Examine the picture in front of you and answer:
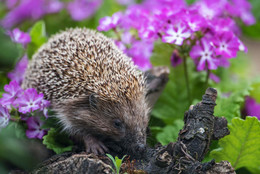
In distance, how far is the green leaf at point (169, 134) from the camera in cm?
424

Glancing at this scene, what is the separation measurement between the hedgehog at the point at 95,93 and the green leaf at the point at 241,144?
2.94ft

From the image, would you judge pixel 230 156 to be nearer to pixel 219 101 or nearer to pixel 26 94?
pixel 219 101

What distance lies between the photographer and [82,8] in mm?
7227

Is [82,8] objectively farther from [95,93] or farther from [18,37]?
[95,93]

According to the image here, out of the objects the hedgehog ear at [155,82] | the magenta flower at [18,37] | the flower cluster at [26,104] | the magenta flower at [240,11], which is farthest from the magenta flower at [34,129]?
the magenta flower at [240,11]

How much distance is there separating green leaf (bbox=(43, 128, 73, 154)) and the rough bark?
8.0 inches

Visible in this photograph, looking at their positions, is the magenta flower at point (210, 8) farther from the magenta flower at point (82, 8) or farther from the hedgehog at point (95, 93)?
the magenta flower at point (82, 8)

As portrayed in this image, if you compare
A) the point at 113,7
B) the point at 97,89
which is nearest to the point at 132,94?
the point at 97,89

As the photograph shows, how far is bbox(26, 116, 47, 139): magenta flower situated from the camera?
12.7 ft

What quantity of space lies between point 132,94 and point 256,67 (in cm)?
771

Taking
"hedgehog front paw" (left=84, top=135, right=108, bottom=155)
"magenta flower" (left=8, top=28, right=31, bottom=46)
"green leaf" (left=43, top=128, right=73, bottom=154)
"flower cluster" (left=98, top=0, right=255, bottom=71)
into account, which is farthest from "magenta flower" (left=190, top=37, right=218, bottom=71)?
"magenta flower" (left=8, top=28, right=31, bottom=46)

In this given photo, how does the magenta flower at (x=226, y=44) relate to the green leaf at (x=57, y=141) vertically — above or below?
above

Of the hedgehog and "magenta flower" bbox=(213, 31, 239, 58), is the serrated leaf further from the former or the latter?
the hedgehog

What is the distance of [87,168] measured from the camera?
10.3 feet
